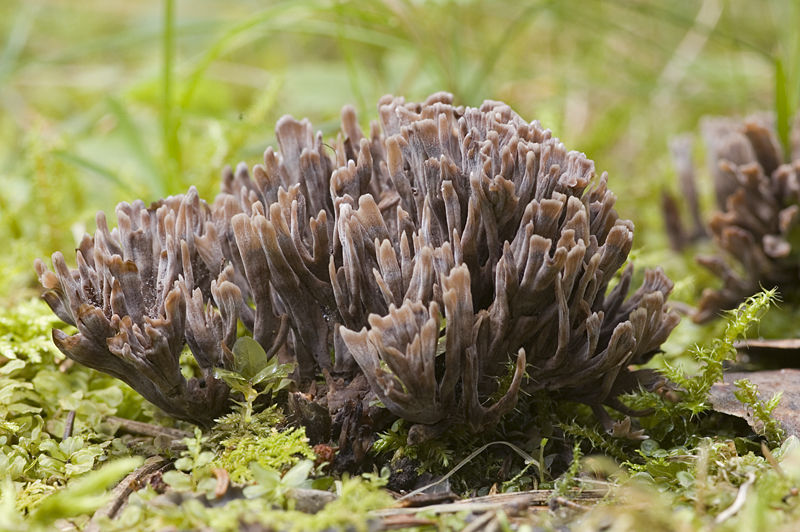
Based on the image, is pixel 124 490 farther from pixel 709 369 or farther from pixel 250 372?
pixel 709 369

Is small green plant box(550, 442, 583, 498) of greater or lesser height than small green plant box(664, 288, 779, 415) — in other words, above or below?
below

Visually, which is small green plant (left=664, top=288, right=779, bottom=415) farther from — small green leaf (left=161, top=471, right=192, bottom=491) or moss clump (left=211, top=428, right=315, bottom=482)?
small green leaf (left=161, top=471, right=192, bottom=491)

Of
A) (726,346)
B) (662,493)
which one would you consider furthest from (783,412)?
(662,493)

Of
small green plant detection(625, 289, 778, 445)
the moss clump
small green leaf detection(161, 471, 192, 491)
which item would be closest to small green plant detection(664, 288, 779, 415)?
small green plant detection(625, 289, 778, 445)

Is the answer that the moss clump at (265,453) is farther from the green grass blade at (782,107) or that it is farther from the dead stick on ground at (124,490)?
the green grass blade at (782,107)

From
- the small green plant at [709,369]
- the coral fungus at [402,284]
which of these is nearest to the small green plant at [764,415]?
the small green plant at [709,369]

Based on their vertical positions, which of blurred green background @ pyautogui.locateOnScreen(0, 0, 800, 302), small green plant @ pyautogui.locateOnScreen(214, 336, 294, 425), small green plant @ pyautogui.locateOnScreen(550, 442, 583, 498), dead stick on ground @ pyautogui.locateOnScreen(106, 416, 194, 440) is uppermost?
blurred green background @ pyautogui.locateOnScreen(0, 0, 800, 302)
